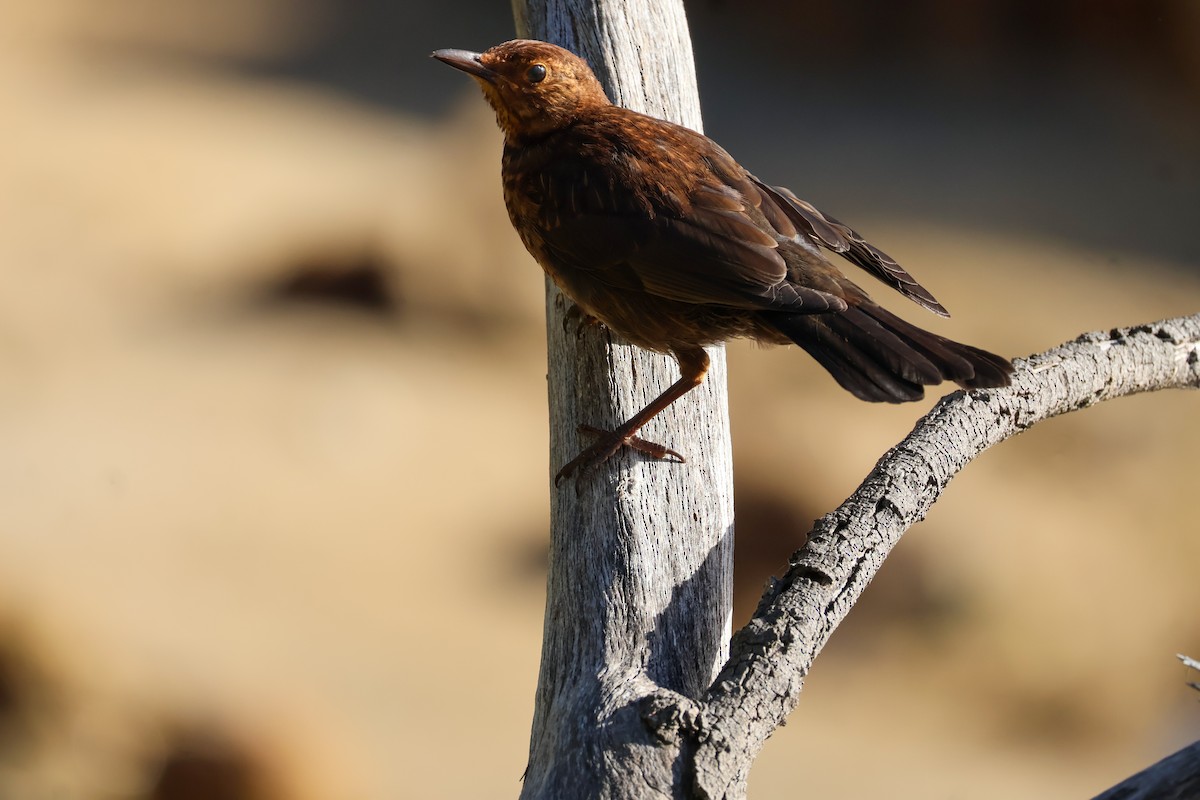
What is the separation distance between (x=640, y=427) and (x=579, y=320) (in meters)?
0.39

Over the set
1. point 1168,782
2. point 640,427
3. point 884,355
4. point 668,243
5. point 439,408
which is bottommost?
point 1168,782

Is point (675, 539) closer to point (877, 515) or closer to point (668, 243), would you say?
point (877, 515)

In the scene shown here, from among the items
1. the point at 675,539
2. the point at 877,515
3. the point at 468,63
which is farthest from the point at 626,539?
the point at 468,63

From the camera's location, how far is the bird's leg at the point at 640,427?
273cm

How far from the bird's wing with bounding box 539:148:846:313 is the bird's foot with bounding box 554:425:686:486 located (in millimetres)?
346

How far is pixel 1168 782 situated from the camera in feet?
6.34

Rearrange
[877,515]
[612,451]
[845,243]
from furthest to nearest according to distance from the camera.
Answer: [845,243] < [612,451] < [877,515]

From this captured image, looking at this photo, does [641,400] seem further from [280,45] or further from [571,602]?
[280,45]

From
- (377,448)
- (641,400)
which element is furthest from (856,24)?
(641,400)

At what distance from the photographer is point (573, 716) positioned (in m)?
2.26

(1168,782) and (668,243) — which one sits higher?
(668,243)

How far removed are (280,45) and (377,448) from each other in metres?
2.83

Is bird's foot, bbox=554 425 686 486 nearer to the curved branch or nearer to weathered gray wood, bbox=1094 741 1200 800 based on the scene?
the curved branch

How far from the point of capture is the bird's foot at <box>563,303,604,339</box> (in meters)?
2.99
